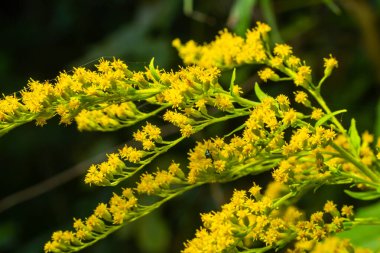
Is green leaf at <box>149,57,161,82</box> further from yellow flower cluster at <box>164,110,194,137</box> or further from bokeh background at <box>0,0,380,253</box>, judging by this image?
bokeh background at <box>0,0,380,253</box>

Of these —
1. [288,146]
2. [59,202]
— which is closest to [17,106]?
[288,146]

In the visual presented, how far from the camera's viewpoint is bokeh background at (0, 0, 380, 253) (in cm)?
293

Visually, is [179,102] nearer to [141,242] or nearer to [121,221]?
[121,221]

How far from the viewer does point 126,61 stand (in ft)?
10.3

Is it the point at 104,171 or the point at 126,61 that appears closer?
the point at 104,171

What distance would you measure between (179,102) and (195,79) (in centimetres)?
5

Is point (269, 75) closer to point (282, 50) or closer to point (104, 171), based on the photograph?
point (282, 50)

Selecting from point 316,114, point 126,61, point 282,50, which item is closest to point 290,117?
point 316,114

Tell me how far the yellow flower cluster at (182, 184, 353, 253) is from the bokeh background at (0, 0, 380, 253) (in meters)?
1.45

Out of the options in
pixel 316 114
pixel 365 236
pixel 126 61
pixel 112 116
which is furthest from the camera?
pixel 126 61

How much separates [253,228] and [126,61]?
212 centimetres

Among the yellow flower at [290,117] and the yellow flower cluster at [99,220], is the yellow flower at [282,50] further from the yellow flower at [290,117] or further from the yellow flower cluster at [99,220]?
the yellow flower cluster at [99,220]

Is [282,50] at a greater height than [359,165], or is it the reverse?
[282,50]

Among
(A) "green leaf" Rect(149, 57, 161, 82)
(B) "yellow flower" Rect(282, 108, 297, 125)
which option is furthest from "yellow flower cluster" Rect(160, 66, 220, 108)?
(B) "yellow flower" Rect(282, 108, 297, 125)
